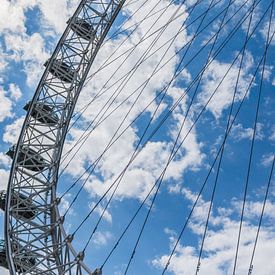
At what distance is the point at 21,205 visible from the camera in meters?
27.0

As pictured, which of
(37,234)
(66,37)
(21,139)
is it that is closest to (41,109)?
(21,139)

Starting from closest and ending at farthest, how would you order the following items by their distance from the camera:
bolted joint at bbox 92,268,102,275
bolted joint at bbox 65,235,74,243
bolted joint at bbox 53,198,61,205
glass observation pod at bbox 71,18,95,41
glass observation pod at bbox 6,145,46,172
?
bolted joint at bbox 92,268,102,275, bolted joint at bbox 65,235,74,243, bolted joint at bbox 53,198,61,205, glass observation pod at bbox 6,145,46,172, glass observation pod at bbox 71,18,95,41

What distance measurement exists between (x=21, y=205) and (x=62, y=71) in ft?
26.6

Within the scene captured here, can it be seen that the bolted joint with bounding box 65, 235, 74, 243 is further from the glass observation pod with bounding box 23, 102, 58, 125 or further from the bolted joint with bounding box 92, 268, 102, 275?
the glass observation pod with bounding box 23, 102, 58, 125

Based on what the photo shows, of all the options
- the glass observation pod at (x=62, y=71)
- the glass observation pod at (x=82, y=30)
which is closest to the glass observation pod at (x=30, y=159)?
the glass observation pod at (x=62, y=71)

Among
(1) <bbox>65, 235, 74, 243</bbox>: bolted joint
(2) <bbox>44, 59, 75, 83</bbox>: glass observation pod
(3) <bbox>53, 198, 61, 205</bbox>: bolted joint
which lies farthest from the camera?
(2) <bbox>44, 59, 75, 83</bbox>: glass observation pod

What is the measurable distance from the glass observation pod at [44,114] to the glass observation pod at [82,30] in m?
4.99

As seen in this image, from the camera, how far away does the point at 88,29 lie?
32.7m

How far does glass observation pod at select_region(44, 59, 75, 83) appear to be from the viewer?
31.0 meters

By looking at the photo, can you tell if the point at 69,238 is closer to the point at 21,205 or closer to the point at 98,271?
the point at 98,271

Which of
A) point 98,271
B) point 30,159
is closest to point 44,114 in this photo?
point 30,159

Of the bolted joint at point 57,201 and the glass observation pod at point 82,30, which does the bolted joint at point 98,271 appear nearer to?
the bolted joint at point 57,201

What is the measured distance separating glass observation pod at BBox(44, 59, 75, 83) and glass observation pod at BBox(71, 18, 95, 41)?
214 cm

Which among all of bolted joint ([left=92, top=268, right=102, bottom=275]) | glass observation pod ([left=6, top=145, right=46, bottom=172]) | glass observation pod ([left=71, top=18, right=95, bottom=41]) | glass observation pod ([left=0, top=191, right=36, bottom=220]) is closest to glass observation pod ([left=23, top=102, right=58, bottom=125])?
glass observation pod ([left=6, top=145, right=46, bottom=172])
